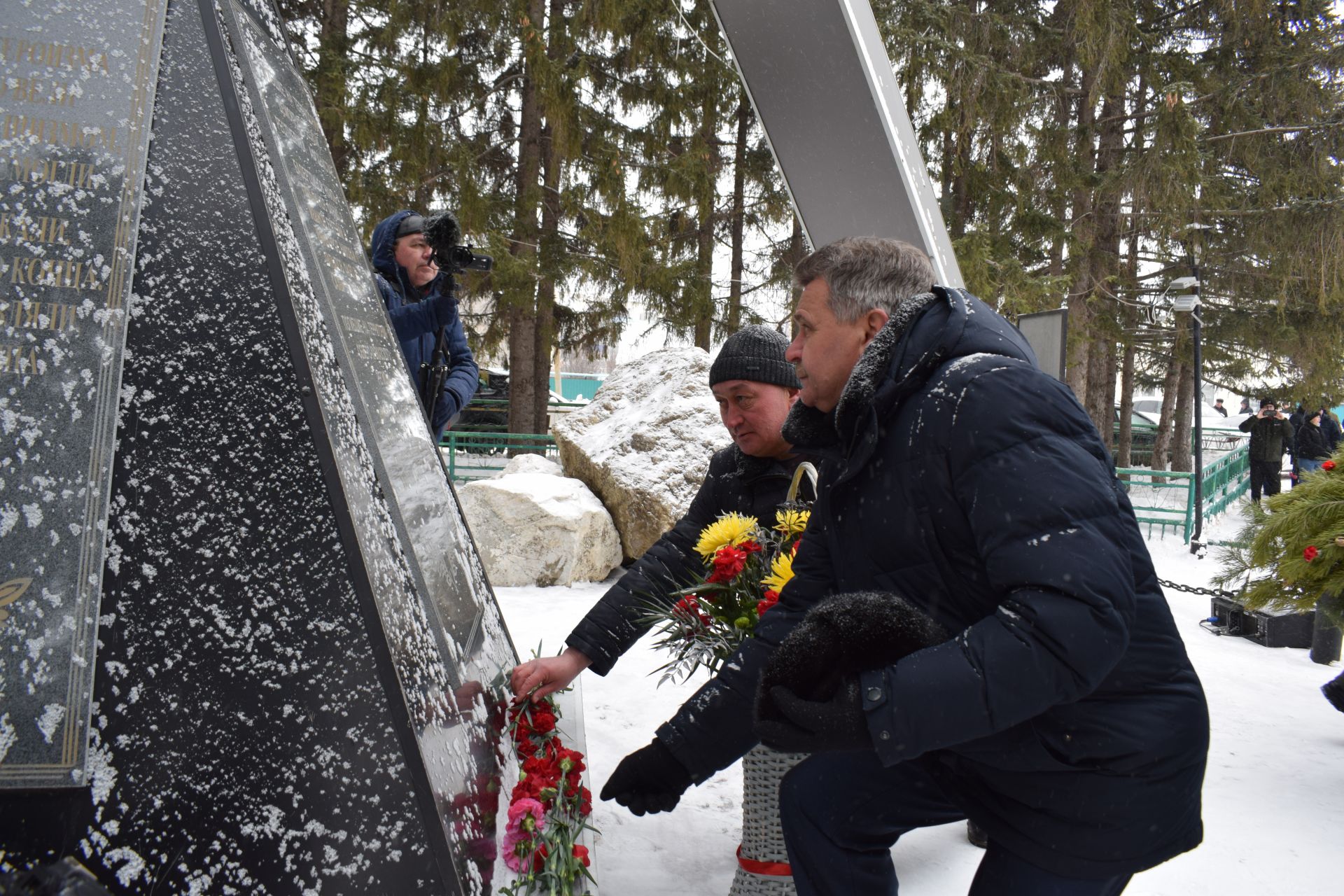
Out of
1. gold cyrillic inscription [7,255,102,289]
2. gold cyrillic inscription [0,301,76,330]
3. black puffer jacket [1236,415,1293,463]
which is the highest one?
gold cyrillic inscription [7,255,102,289]

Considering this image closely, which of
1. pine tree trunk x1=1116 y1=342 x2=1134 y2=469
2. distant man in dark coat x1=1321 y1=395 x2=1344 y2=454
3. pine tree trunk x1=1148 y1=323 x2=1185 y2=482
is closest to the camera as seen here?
distant man in dark coat x1=1321 y1=395 x2=1344 y2=454

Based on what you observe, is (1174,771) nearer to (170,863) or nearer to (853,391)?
(853,391)

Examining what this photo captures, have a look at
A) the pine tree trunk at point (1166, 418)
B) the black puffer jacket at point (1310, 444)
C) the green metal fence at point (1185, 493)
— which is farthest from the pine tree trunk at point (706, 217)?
the pine tree trunk at point (1166, 418)

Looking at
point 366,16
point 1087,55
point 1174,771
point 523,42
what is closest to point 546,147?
point 523,42

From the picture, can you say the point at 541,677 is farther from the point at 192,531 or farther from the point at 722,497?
the point at 192,531

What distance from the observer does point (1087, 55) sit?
1052 cm

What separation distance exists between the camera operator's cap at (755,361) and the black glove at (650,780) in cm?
99

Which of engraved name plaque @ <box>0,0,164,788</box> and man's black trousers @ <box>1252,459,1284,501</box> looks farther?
man's black trousers @ <box>1252,459,1284,501</box>

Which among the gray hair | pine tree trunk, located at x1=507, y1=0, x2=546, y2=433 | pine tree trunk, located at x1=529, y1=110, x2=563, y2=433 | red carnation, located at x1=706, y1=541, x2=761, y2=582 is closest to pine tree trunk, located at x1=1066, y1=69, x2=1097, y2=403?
pine tree trunk, located at x1=529, y1=110, x2=563, y2=433

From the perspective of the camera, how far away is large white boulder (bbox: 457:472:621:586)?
572 cm

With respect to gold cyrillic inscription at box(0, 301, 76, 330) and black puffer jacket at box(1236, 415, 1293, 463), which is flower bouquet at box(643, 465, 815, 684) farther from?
black puffer jacket at box(1236, 415, 1293, 463)

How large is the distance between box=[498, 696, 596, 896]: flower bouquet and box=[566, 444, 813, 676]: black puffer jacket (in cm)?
31

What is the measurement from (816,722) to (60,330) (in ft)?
4.44

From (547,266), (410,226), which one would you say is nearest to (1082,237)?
(547,266)
